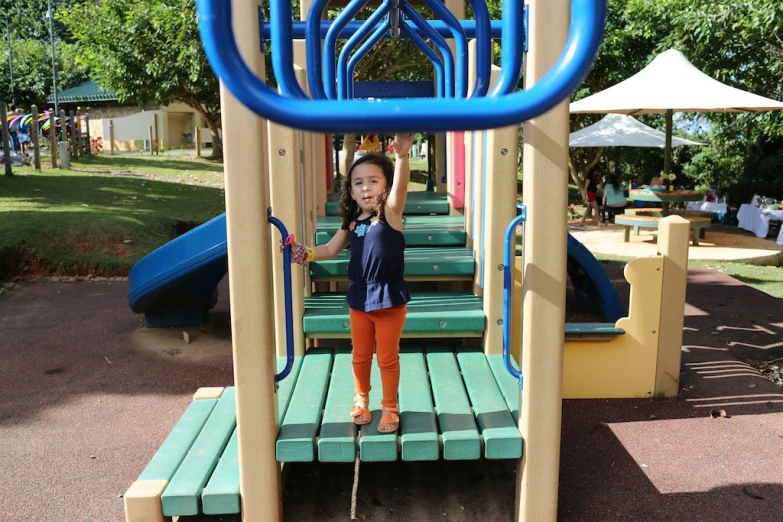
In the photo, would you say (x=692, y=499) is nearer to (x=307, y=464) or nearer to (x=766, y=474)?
(x=766, y=474)

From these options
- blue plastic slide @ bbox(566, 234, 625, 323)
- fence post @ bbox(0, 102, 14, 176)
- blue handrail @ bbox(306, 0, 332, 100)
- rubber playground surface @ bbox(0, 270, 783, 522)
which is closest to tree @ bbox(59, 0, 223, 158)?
fence post @ bbox(0, 102, 14, 176)

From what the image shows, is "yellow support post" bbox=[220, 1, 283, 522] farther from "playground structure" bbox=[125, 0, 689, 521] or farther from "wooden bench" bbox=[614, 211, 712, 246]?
"wooden bench" bbox=[614, 211, 712, 246]

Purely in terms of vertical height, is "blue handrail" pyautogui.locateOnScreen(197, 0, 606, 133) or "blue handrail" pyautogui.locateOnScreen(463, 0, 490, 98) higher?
"blue handrail" pyautogui.locateOnScreen(463, 0, 490, 98)

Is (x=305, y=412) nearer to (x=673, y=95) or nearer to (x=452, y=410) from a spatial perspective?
(x=452, y=410)

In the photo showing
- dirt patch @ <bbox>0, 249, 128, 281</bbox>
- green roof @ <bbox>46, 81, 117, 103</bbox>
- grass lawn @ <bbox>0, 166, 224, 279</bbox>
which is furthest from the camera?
green roof @ <bbox>46, 81, 117, 103</bbox>

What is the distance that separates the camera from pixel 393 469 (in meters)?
3.56

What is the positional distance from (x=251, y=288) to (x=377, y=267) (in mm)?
620

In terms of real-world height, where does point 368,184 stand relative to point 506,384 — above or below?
above

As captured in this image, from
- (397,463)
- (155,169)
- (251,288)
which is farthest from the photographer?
(155,169)

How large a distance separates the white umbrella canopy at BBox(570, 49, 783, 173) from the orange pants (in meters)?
7.67

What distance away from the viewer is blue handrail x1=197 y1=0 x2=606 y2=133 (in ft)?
2.97

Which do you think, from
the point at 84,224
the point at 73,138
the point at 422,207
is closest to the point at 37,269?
the point at 84,224

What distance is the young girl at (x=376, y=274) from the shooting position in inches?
117

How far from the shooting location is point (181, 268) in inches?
209
